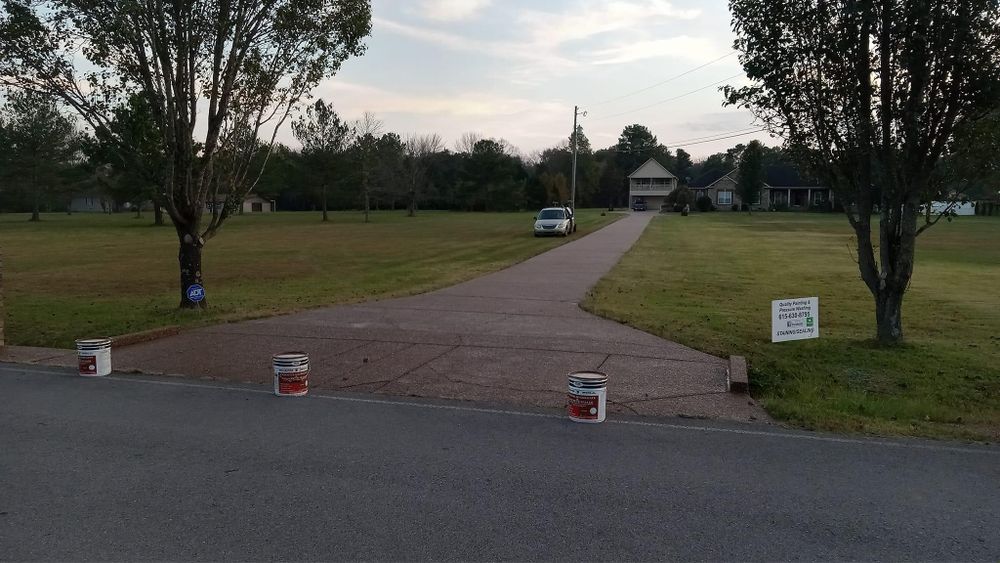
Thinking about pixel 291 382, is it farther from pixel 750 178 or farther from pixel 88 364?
pixel 750 178

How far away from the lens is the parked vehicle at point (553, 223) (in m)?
37.1

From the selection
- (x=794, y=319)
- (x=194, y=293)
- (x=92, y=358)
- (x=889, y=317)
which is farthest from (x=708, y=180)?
(x=92, y=358)

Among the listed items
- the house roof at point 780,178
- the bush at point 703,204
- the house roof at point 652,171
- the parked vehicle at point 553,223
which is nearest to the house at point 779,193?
the house roof at point 780,178

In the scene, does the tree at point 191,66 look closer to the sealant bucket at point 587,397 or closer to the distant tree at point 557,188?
the sealant bucket at point 587,397

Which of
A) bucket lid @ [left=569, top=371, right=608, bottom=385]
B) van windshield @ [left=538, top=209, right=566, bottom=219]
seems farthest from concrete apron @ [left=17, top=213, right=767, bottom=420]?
van windshield @ [left=538, top=209, right=566, bottom=219]

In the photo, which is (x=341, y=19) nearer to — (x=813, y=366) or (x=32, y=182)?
(x=813, y=366)

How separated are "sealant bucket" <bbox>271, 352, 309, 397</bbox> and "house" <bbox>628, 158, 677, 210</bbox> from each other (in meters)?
95.3

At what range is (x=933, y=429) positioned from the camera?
20.2 ft

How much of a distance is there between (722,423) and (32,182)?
2865 inches

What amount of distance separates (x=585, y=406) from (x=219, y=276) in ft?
54.6

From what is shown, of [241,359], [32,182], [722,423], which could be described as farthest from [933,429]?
[32,182]

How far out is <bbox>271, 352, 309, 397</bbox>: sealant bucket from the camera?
7.14m

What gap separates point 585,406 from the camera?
629 centimetres

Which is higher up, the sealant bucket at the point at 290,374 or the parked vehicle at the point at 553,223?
the parked vehicle at the point at 553,223
